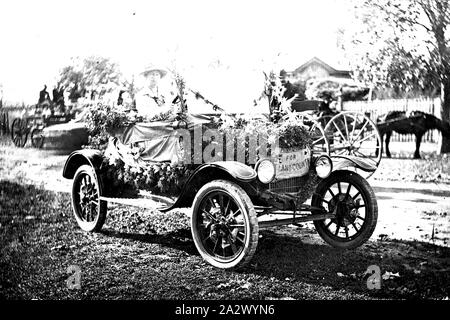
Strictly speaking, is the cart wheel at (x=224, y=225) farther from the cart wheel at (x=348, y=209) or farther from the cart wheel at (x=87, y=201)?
the cart wheel at (x=87, y=201)

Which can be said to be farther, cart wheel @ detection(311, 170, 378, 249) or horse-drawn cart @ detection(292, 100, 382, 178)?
horse-drawn cart @ detection(292, 100, 382, 178)

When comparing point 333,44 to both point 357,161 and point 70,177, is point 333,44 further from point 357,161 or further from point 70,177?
point 70,177

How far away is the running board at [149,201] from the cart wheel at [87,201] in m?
0.19

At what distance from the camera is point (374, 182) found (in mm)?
→ 6812

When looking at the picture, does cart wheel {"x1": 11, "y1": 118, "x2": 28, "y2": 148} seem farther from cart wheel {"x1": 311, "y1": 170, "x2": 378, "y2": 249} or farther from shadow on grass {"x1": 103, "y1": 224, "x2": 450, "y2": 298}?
cart wheel {"x1": 311, "y1": 170, "x2": 378, "y2": 249}

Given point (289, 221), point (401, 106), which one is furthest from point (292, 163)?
→ point (401, 106)

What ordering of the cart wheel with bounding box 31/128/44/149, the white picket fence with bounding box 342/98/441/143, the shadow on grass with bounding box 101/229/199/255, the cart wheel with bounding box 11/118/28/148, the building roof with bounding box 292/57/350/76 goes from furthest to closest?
the white picket fence with bounding box 342/98/441/143 < the building roof with bounding box 292/57/350/76 < the shadow on grass with bounding box 101/229/199/255 < the cart wheel with bounding box 31/128/44/149 < the cart wheel with bounding box 11/118/28/148

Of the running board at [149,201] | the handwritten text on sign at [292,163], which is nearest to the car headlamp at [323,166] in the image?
the handwritten text on sign at [292,163]

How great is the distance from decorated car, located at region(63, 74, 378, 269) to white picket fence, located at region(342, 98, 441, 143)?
54.6 inches

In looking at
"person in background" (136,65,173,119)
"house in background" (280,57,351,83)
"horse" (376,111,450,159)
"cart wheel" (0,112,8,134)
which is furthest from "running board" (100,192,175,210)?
"horse" (376,111,450,159)

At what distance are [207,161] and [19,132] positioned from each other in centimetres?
169

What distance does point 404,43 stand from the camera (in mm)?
4152

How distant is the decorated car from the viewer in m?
3.62

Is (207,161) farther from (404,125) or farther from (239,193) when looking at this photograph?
(404,125)
